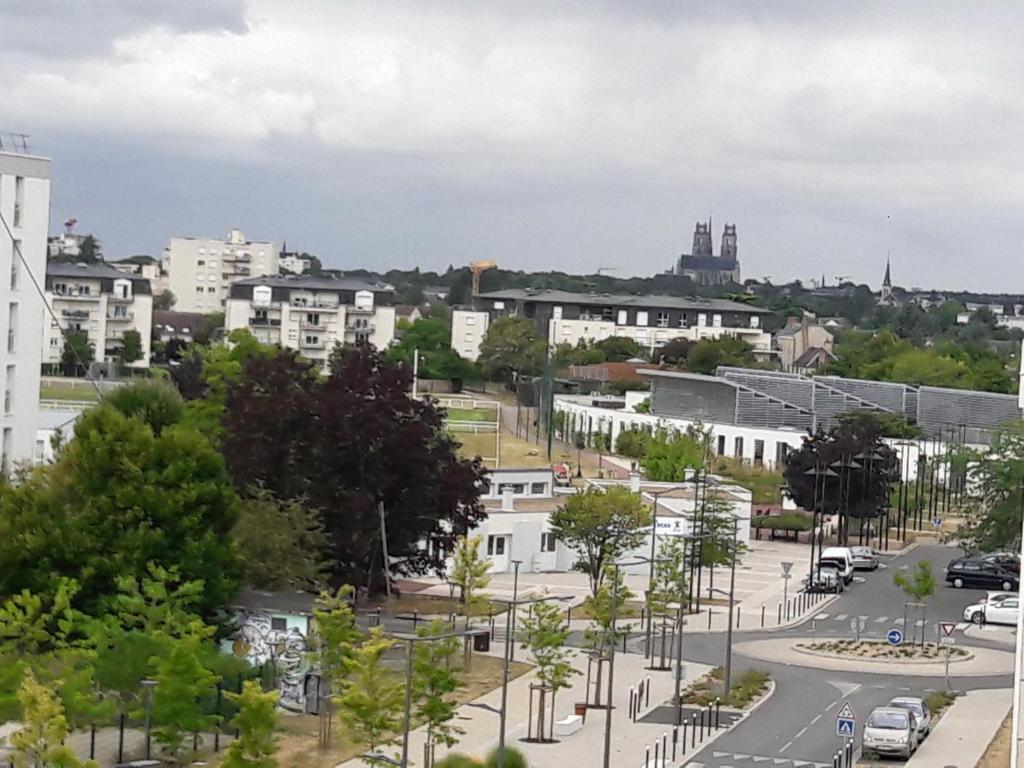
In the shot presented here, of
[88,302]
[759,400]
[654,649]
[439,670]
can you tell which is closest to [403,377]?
[654,649]

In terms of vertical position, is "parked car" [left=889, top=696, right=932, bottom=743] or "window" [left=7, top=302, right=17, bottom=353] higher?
"window" [left=7, top=302, right=17, bottom=353]

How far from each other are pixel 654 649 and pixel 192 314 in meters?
142

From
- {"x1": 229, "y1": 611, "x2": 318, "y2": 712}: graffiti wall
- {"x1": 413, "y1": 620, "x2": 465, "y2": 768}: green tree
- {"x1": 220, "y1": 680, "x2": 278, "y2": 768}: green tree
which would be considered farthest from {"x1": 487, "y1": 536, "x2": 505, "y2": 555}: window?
{"x1": 220, "y1": 680, "x2": 278, "y2": 768}: green tree

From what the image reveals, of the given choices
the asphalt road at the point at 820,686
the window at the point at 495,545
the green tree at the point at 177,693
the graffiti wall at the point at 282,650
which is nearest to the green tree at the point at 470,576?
the asphalt road at the point at 820,686

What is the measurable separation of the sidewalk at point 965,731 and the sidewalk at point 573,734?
→ 17.4 feet

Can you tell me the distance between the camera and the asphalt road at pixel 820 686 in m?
35.8

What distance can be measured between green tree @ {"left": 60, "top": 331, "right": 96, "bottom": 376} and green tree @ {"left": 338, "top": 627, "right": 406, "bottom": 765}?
9577cm

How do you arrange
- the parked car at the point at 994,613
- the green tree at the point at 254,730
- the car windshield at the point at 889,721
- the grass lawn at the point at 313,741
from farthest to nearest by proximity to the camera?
the parked car at the point at 994,613 → the car windshield at the point at 889,721 → the grass lawn at the point at 313,741 → the green tree at the point at 254,730

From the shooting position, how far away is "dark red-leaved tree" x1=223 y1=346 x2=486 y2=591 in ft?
165

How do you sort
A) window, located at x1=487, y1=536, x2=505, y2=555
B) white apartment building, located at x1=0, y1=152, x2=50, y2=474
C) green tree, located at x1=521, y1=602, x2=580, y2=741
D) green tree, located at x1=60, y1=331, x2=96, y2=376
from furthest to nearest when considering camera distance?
green tree, located at x1=60, y1=331, x2=96, y2=376
window, located at x1=487, y1=536, x2=505, y2=555
white apartment building, located at x1=0, y1=152, x2=50, y2=474
green tree, located at x1=521, y1=602, x2=580, y2=741

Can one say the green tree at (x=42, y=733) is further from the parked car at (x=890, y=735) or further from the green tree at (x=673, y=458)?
the green tree at (x=673, y=458)

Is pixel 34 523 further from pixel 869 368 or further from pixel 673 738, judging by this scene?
pixel 869 368

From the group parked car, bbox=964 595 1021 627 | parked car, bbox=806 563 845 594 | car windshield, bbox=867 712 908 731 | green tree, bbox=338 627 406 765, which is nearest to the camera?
green tree, bbox=338 627 406 765

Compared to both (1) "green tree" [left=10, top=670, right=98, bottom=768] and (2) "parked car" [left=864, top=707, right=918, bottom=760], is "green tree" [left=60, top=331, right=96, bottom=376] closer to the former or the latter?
(2) "parked car" [left=864, top=707, right=918, bottom=760]
